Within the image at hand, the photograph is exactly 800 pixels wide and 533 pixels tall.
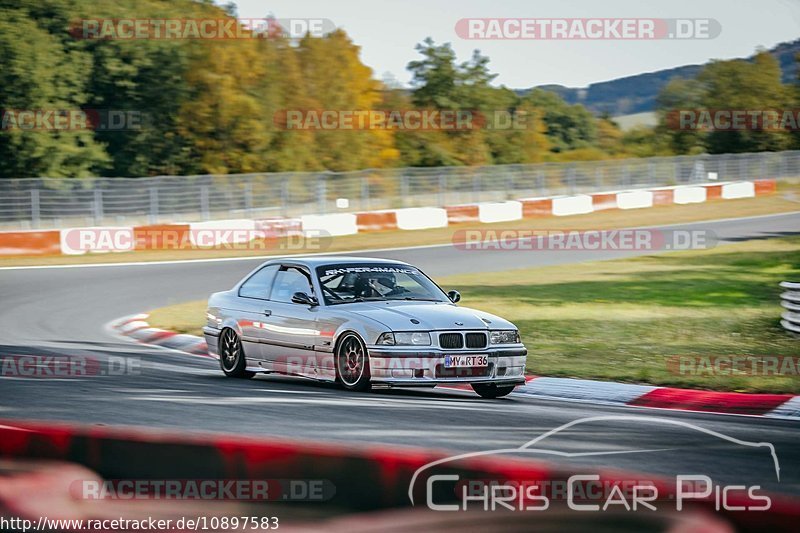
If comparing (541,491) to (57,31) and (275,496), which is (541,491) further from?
(57,31)

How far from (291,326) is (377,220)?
23899 mm

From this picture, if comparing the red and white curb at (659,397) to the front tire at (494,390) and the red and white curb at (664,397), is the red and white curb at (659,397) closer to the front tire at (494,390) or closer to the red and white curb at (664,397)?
the red and white curb at (664,397)

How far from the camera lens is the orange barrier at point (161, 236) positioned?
1179 inches

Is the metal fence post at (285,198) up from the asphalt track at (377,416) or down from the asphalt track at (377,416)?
up

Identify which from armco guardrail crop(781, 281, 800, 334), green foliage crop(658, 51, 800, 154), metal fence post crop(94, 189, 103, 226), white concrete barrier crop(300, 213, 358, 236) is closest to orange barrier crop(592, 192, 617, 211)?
white concrete barrier crop(300, 213, 358, 236)

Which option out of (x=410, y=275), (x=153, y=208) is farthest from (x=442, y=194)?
(x=410, y=275)

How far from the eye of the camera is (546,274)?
23797 millimetres

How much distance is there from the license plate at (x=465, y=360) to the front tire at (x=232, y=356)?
2691mm

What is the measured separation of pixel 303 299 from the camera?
11086mm

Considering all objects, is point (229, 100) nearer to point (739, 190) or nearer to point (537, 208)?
point (537, 208)

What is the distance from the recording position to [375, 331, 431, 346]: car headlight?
10062 millimetres

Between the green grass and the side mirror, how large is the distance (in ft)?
8.95

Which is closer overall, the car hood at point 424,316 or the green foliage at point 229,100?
the car hood at point 424,316

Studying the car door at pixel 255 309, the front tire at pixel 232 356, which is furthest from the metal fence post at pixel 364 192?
the front tire at pixel 232 356
